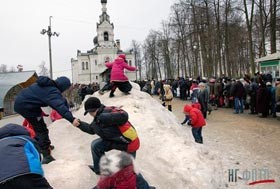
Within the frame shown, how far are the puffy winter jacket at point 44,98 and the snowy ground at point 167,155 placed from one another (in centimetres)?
88

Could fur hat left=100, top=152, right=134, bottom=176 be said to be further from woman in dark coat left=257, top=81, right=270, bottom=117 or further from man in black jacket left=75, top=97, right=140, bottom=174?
woman in dark coat left=257, top=81, right=270, bottom=117

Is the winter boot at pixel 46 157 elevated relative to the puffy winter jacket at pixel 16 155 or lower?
lower

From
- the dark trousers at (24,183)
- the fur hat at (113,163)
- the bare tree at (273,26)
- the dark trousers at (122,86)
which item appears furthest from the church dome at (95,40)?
the dark trousers at (24,183)

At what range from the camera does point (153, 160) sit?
683cm

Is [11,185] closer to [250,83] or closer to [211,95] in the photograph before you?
[250,83]

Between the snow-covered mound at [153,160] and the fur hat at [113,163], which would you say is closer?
the fur hat at [113,163]

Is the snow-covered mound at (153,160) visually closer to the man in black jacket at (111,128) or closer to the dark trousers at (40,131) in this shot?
the dark trousers at (40,131)

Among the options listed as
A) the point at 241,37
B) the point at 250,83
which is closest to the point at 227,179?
the point at 250,83

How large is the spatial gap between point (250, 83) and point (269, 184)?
1187 cm

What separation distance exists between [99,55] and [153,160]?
88.7 meters

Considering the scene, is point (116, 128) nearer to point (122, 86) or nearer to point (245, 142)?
point (122, 86)

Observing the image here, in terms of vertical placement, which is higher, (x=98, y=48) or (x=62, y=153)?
(x=98, y=48)

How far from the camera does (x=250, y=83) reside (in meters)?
18.7

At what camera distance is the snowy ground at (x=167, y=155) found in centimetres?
564
